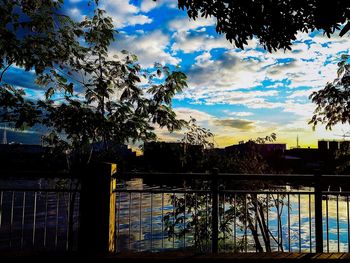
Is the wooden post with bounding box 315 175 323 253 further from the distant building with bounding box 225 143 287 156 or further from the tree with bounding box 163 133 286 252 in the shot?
the distant building with bounding box 225 143 287 156

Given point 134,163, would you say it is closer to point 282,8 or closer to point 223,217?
point 223,217

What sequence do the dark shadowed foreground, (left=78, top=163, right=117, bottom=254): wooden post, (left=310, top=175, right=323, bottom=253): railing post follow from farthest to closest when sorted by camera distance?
(left=310, top=175, right=323, bottom=253): railing post → (left=78, top=163, right=117, bottom=254): wooden post → the dark shadowed foreground

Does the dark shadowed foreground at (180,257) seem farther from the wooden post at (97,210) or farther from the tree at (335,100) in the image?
the tree at (335,100)

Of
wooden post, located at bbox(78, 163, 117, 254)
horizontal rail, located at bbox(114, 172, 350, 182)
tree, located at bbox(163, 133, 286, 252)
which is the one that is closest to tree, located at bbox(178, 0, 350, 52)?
horizontal rail, located at bbox(114, 172, 350, 182)

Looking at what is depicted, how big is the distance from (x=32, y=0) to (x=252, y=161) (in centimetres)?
761

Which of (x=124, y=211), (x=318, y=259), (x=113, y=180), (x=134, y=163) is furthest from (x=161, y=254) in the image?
(x=124, y=211)

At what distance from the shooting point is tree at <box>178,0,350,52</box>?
164 inches

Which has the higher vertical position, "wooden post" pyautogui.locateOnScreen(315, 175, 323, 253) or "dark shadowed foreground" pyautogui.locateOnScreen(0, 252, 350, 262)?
"wooden post" pyautogui.locateOnScreen(315, 175, 323, 253)

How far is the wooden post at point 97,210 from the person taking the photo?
4.39m

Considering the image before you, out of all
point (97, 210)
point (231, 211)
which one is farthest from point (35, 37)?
point (231, 211)

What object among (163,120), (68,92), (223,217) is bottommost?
(223,217)

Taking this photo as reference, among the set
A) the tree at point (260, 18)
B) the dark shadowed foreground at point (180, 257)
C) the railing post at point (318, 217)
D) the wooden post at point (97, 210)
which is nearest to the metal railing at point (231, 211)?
the railing post at point (318, 217)

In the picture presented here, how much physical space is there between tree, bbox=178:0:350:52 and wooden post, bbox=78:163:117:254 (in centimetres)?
246

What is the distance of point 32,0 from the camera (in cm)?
646
